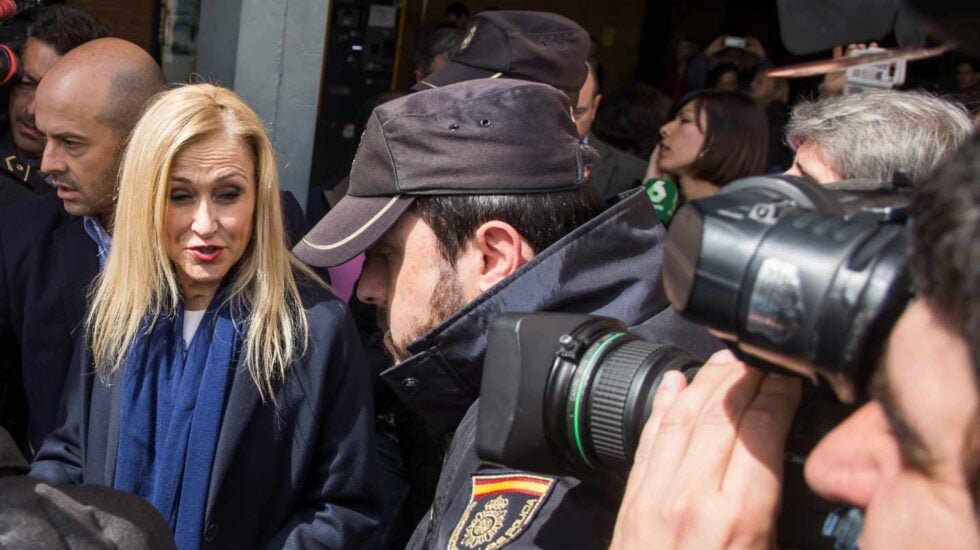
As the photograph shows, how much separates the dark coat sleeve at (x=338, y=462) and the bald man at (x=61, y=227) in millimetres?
625

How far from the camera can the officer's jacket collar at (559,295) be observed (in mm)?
1570

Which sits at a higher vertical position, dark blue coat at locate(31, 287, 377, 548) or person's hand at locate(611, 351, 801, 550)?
person's hand at locate(611, 351, 801, 550)

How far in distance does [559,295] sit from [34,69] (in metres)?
2.62

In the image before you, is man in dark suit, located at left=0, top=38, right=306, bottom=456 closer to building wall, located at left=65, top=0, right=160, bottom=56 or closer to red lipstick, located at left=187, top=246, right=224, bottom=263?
red lipstick, located at left=187, top=246, right=224, bottom=263

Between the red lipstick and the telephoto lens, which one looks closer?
the telephoto lens

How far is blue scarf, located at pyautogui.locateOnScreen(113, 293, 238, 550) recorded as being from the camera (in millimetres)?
2248

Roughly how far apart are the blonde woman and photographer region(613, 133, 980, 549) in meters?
1.42

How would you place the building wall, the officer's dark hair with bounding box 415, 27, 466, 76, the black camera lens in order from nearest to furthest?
the black camera lens
the officer's dark hair with bounding box 415, 27, 466, 76
the building wall

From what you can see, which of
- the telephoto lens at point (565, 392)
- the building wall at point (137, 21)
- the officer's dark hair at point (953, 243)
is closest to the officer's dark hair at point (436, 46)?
the building wall at point (137, 21)

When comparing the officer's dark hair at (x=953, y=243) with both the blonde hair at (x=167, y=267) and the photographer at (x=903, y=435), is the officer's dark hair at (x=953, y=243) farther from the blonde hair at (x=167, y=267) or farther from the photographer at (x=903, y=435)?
the blonde hair at (x=167, y=267)

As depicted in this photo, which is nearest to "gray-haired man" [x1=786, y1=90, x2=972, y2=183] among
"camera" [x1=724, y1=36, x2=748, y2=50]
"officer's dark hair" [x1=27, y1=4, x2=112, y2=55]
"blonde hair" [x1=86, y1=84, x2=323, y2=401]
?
"blonde hair" [x1=86, y1=84, x2=323, y2=401]

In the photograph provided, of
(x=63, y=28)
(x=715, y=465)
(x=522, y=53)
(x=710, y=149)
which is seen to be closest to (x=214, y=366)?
(x=522, y=53)

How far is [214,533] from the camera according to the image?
227 centimetres

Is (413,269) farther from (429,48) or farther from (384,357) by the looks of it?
(429,48)
